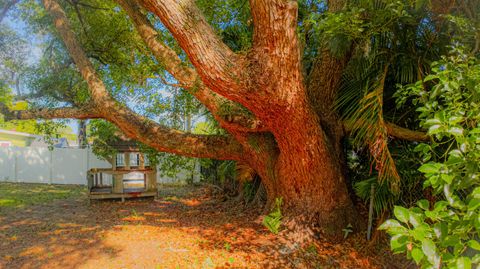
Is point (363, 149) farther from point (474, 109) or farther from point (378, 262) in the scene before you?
point (474, 109)

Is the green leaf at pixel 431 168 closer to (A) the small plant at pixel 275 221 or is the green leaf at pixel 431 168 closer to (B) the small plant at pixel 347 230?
(A) the small plant at pixel 275 221

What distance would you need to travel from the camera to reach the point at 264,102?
141 inches

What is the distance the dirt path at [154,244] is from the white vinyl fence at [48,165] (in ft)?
23.3

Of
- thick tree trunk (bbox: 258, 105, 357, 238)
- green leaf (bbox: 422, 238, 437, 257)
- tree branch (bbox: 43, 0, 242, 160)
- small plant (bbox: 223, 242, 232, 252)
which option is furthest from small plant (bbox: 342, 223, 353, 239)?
green leaf (bbox: 422, 238, 437, 257)

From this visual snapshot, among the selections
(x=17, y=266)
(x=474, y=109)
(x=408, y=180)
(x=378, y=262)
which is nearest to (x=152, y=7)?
(x=474, y=109)

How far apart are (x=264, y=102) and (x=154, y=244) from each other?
8.15ft

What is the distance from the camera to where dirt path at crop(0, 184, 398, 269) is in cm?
364

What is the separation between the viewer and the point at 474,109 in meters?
1.82

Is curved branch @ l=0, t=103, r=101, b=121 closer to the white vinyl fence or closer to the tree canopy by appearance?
the tree canopy

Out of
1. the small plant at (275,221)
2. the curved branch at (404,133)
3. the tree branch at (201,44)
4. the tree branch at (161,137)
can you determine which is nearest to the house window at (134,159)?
the tree branch at (161,137)

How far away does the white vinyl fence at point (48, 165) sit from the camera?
43.9 ft

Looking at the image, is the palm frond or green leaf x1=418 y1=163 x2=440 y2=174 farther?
the palm frond

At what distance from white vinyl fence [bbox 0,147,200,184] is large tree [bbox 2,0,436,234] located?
773 centimetres

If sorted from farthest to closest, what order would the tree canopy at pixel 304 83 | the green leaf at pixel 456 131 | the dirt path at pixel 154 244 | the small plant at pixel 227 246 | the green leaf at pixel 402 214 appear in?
the small plant at pixel 227 246
the dirt path at pixel 154 244
the tree canopy at pixel 304 83
the green leaf at pixel 456 131
the green leaf at pixel 402 214
